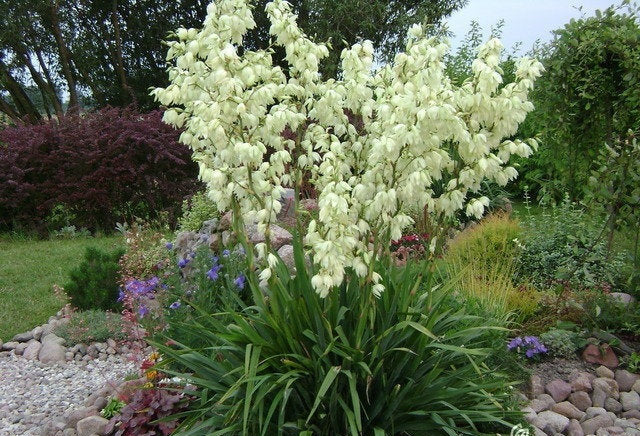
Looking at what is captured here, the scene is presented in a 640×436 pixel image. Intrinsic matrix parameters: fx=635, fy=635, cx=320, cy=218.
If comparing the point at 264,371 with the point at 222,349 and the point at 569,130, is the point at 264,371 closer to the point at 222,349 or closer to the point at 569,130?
the point at 222,349

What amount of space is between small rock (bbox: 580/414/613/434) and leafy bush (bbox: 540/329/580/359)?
0.61m

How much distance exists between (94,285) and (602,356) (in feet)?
13.9

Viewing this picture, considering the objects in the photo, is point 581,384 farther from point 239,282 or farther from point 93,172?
point 93,172

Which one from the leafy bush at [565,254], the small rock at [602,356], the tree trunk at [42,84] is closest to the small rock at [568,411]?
the small rock at [602,356]

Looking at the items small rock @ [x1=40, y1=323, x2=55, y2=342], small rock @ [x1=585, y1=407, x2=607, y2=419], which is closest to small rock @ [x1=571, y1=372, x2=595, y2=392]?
small rock @ [x1=585, y1=407, x2=607, y2=419]

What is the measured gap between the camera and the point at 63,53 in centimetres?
1490

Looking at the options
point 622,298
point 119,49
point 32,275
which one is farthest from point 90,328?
point 119,49

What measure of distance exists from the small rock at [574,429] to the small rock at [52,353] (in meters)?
3.86

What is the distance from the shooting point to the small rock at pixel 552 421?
12.2 feet

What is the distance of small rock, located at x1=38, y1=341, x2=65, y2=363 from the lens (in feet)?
17.0

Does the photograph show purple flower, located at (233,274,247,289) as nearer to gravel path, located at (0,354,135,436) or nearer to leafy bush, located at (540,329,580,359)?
gravel path, located at (0,354,135,436)

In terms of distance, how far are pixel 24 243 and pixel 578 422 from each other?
813 cm

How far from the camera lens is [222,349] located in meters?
3.17

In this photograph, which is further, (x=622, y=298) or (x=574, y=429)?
(x=622, y=298)
